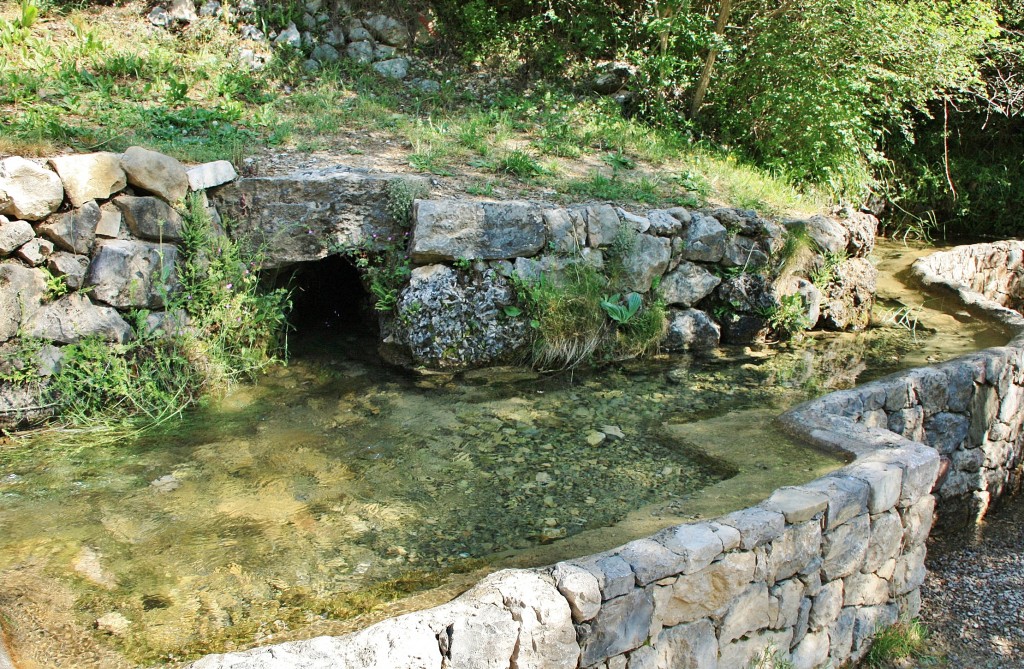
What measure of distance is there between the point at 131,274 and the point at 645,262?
392 cm

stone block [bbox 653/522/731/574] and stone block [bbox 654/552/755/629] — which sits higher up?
stone block [bbox 653/522/731/574]

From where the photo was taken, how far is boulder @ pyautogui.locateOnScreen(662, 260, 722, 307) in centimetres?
693

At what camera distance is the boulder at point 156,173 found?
559cm

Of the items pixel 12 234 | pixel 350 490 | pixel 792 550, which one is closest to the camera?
pixel 792 550

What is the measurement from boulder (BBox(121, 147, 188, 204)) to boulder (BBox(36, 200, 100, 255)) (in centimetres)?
35

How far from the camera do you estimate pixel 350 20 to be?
9.41m

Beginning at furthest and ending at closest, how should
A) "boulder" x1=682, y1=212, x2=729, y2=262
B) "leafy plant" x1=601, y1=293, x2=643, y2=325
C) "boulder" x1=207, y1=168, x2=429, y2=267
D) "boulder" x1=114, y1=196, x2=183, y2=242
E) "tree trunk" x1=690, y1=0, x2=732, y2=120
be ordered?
"tree trunk" x1=690, y1=0, x2=732, y2=120 → "boulder" x1=682, y1=212, x2=729, y2=262 → "leafy plant" x1=601, y1=293, x2=643, y2=325 → "boulder" x1=207, y1=168, x2=429, y2=267 → "boulder" x1=114, y1=196, x2=183, y2=242

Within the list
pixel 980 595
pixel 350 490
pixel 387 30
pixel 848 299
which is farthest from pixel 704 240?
pixel 387 30

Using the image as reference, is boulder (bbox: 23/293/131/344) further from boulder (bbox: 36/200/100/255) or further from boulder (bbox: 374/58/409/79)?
boulder (bbox: 374/58/409/79)

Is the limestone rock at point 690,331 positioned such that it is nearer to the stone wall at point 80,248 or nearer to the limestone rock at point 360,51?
the stone wall at point 80,248

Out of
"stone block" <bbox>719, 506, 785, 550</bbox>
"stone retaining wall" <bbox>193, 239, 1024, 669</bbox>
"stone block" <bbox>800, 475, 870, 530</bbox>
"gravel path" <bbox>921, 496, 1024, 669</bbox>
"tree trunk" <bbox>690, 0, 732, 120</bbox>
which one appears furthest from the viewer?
"tree trunk" <bbox>690, 0, 732, 120</bbox>

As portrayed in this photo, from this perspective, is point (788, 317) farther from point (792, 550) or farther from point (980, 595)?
point (792, 550)

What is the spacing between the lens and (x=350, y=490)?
14.5ft

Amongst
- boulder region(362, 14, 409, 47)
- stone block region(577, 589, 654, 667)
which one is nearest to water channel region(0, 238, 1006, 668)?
stone block region(577, 589, 654, 667)
